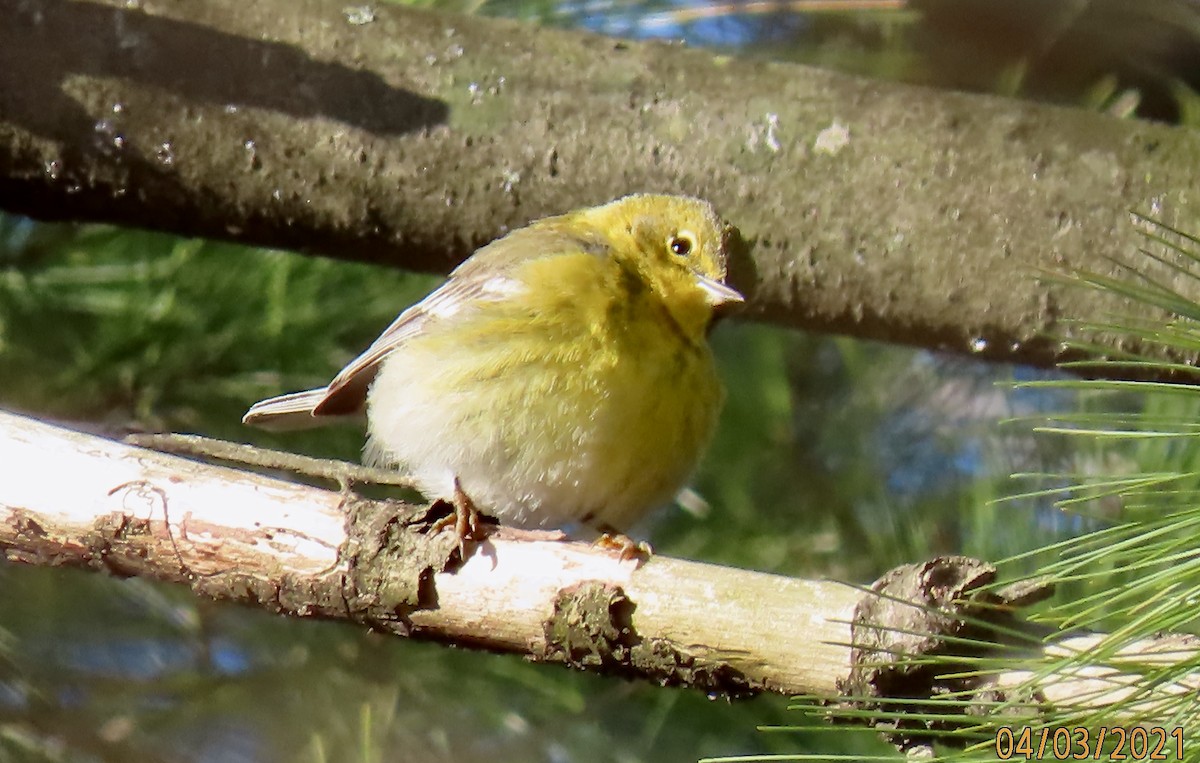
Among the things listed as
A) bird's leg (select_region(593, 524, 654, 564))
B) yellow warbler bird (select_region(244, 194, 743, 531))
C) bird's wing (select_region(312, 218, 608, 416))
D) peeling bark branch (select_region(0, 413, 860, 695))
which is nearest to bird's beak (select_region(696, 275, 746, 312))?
yellow warbler bird (select_region(244, 194, 743, 531))

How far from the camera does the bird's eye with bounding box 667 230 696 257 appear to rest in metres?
2.61

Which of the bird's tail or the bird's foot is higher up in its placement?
the bird's tail

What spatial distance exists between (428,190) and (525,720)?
4.19 ft

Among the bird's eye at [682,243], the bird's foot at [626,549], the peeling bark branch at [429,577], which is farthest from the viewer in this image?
the bird's eye at [682,243]

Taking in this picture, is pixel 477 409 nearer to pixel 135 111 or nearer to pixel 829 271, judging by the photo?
pixel 829 271

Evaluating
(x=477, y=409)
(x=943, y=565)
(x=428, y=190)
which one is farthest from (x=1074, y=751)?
(x=428, y=190)

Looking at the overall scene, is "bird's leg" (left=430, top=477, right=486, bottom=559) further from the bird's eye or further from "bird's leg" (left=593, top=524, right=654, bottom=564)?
the bird's eye
